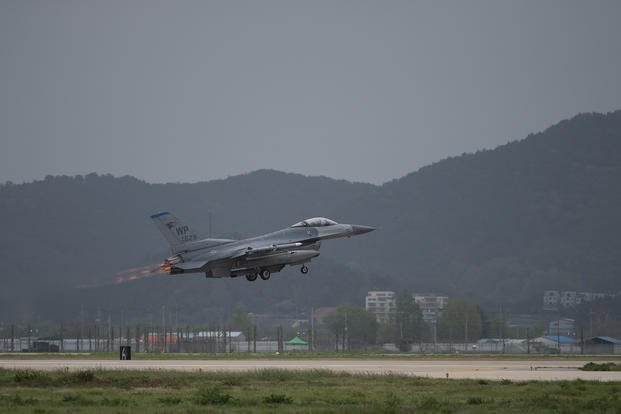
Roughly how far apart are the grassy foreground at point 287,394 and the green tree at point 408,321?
9062 cm

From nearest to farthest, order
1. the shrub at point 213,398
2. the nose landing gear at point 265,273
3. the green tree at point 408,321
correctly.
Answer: the shrub at point 213,398 < the nose landing gear at point 265,273 < the green tree at point 408,321

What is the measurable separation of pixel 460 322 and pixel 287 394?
4053 inches

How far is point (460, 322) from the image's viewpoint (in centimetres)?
14250

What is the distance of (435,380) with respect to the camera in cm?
4688

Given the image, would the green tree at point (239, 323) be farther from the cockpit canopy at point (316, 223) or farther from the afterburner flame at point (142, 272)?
the cockpit canopy at point (316, 223)

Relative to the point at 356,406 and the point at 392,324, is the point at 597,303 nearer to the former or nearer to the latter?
the point at 392,324

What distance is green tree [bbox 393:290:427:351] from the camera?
144750 millimetres

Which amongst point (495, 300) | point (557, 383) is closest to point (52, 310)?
point (557, 383)

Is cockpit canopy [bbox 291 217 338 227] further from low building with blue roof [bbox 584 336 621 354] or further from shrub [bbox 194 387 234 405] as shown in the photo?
low building with blue roof [bbox 584 336 621 354]

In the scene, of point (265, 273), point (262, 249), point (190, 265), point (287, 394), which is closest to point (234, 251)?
point (262, 249)

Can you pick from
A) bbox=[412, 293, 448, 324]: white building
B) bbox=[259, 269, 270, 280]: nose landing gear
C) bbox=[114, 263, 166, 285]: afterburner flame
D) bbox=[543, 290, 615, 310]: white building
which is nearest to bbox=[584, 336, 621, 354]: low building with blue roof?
bbox=[114, 263, 166, 285]: afterburner flame

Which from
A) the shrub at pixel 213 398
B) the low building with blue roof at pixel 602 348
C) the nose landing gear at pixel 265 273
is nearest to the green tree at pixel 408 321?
the low building with blue roof at pixel 602 348

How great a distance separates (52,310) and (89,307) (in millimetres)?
22945

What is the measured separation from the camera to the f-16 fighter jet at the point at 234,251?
2564 inches
